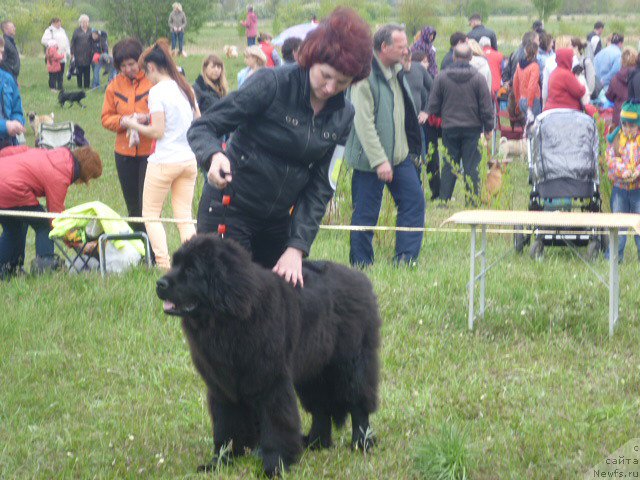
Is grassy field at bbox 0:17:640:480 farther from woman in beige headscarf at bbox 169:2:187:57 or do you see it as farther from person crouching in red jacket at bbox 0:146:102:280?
woman in beige headscarf at bbox 169:2:187:57

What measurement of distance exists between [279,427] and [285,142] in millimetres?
1352

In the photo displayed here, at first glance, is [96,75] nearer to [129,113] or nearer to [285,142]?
[129,113]

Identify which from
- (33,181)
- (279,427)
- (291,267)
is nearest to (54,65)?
(33,181)

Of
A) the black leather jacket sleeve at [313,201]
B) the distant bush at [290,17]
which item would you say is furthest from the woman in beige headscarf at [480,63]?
the distant bush at [290,17]

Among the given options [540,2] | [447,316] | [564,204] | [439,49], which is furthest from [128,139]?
[540,2]

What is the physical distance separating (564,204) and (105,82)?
980 inches

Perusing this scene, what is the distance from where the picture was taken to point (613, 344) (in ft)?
23.5

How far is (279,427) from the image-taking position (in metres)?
4.69

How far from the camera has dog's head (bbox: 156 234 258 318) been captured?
14.1 ft

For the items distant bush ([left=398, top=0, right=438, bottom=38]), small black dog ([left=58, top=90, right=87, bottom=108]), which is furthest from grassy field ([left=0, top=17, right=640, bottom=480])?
distant bush ([left=398, top=0, right=438, bottom=38])

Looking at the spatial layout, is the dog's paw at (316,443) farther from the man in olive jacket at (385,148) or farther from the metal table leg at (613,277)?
the man in olive jacket at (385,148)

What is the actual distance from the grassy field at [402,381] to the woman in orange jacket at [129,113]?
1.45m

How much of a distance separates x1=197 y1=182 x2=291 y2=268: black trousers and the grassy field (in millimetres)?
1053

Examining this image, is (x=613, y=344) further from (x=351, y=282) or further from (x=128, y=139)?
(x=128, y=139)
